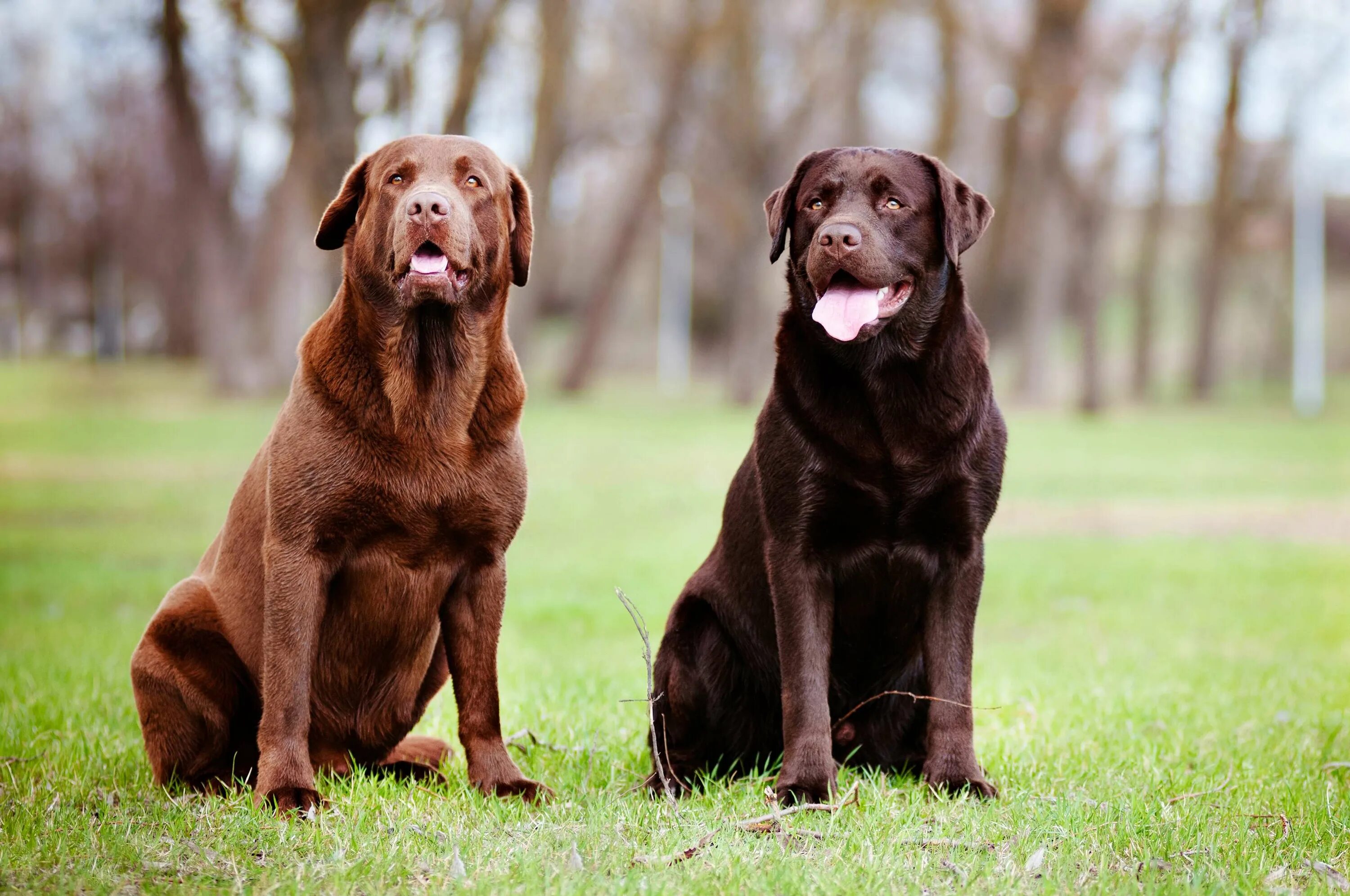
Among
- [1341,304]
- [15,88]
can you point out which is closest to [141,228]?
[15,88]

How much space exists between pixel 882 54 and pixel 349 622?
84.5 ft

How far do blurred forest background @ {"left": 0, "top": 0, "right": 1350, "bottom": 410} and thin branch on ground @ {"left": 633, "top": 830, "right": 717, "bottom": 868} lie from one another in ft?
45.3

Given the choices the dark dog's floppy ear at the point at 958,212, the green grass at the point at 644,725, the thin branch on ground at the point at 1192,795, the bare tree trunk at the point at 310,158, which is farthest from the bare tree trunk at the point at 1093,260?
the dark dog's floppy ear at the point at 958,212

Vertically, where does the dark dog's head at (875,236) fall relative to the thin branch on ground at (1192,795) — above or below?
above

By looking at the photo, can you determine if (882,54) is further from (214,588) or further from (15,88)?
(214,588)

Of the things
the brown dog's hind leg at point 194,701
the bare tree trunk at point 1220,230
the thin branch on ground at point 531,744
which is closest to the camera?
the brown dog's hind leg at point 194,701

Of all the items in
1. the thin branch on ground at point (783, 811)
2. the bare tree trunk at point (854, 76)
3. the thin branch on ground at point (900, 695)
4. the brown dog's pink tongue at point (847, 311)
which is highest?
the bare tree trunk at point (854, 76)

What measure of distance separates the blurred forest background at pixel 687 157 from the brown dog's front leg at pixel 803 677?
13242mm

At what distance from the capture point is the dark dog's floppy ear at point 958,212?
12.4ft

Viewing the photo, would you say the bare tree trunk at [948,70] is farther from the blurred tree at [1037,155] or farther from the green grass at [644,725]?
the green grass at [644,725]

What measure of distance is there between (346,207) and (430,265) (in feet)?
1.41

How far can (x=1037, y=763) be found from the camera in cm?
428


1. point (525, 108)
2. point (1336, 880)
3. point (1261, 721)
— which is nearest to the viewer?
point (1336, 880)

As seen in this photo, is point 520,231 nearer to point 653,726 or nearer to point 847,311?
point 847,311
